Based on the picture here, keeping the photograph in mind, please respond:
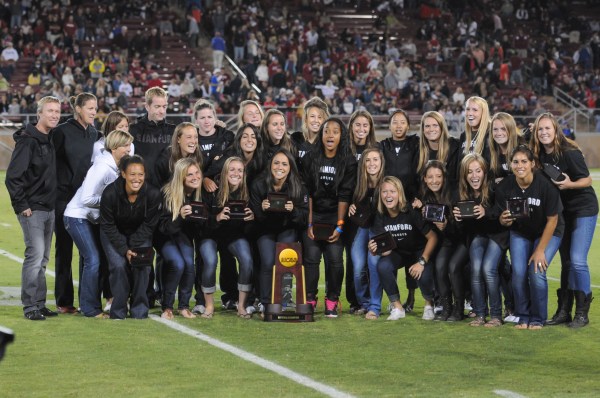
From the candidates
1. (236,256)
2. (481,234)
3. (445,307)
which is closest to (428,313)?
(445,307)

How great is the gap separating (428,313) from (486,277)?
62 cm

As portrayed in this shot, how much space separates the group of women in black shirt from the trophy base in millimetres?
217

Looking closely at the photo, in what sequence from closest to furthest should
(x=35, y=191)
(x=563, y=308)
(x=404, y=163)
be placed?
(x=35, y=191) → (x=563, y=308) → (x=404, y=163)

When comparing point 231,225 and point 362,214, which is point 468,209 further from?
point 231,225

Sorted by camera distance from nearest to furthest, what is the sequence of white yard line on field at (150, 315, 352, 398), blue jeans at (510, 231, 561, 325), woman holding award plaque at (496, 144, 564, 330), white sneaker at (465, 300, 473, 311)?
1. white yard line on field at (150, 315, 352, 398)
2. woman holding award plaque at (496, 144, 564, 330)
3. blue jeans at (510, 231, 561, 325)
4. white sneaker at (465, 300, 473, 311)

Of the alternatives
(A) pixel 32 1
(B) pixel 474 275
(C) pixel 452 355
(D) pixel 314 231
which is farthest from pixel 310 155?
(A) pixel 32 1

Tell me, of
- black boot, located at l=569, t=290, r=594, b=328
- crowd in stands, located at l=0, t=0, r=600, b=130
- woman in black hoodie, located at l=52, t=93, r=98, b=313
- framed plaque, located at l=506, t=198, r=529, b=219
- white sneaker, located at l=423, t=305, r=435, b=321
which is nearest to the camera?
framed plaque, located at l=506, t=198, r=529, b=219

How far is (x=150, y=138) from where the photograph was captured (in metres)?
10.4

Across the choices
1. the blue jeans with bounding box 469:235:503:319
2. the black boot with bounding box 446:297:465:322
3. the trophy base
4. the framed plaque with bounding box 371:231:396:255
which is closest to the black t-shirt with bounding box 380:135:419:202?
the framed plaque with bounding box 371:231:396:255

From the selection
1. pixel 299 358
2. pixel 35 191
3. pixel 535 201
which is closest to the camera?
pixel 299 358

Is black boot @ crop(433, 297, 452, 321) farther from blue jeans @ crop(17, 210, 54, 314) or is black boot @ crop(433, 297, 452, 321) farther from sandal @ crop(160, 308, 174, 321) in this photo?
blue jeans @ crop(17, 210, 54, 314)

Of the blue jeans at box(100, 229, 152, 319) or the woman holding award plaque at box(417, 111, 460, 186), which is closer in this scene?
the blue jeans at box(100, 229, 152, 319)

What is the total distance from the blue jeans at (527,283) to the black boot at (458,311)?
487mm

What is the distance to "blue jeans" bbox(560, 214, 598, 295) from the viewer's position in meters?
9.49
